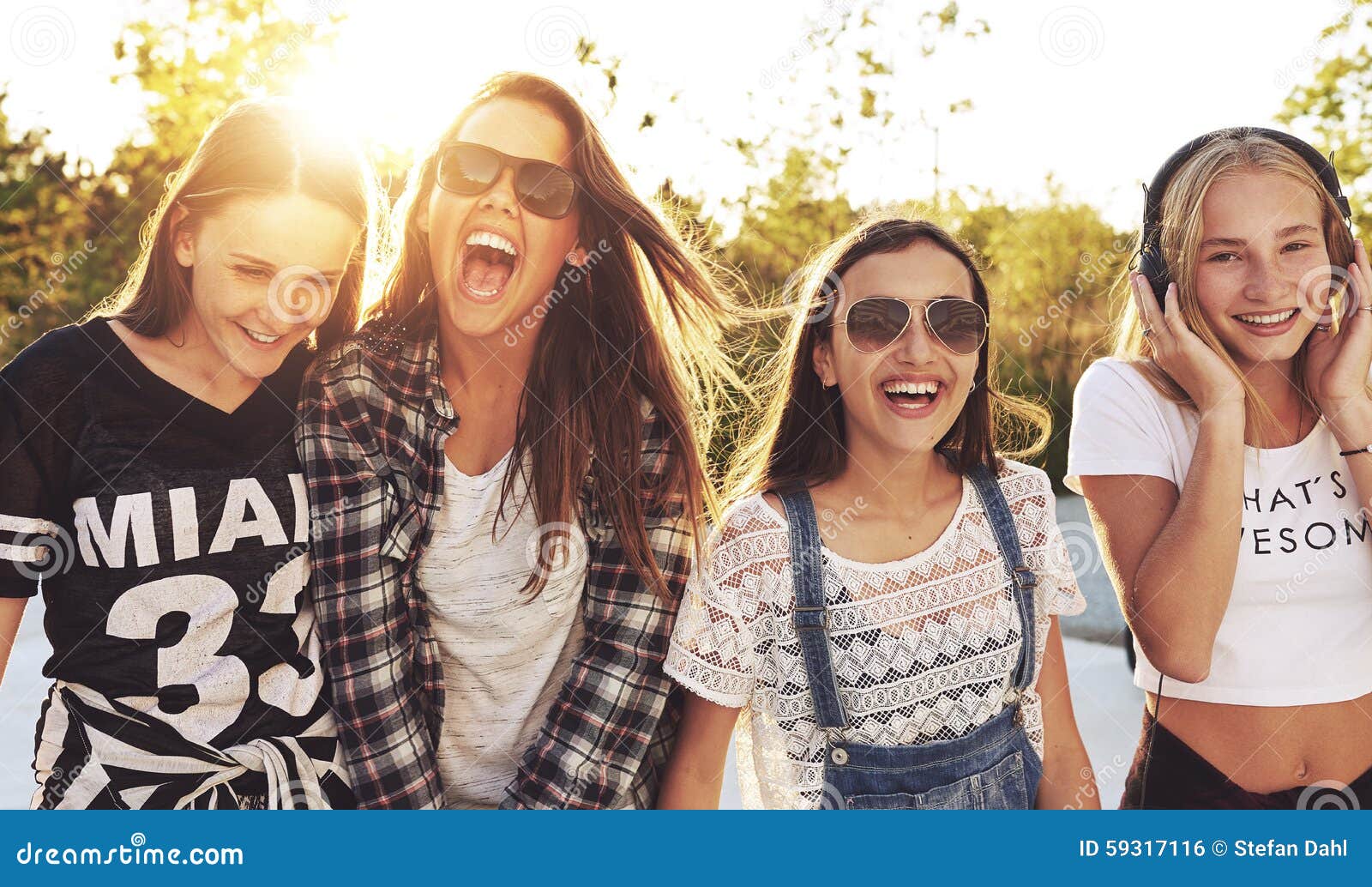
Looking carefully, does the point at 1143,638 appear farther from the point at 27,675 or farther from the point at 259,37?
the point at 259,37

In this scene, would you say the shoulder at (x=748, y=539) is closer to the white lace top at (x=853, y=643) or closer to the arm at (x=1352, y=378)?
the white lace top at (x=853, y=643)

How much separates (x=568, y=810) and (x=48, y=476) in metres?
1.20

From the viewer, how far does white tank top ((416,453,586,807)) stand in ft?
7.52

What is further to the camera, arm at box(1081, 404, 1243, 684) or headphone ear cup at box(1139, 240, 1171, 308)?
headphone ear cup at box(1139, 240, 1171, 308)

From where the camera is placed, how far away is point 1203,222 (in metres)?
2.29

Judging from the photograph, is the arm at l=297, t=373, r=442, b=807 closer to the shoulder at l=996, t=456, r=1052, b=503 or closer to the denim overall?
the denim overall

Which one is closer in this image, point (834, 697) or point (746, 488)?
point (834, 697)

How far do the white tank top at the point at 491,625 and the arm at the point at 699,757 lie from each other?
30 cm

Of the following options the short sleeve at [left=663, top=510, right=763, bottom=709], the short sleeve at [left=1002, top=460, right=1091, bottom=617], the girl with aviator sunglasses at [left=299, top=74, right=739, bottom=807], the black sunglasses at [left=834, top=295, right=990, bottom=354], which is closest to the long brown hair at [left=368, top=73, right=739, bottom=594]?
the girl with aviator sunglasses at [left=299, top=74, right=739, bottom=807]

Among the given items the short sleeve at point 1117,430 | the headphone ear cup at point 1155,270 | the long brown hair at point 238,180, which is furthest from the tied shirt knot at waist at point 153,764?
the headphone ear cup at point 1155,270

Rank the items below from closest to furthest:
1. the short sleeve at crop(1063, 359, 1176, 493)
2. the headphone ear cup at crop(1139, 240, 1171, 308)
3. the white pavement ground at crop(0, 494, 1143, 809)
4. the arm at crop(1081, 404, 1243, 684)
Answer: the arm at crop(1081, 404, 1243, 684)
the short sleeve at crop(1063, 359, 1176, 493)
the headphone ear cup at crop(1139, 240, 1171, 308)
the white pavement ground at crop(0, 494, 1143, 809)

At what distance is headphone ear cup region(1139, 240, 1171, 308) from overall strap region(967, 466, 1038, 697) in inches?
21.8

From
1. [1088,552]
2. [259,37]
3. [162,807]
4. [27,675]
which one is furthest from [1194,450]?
[259,37]

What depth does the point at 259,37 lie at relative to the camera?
775cm
